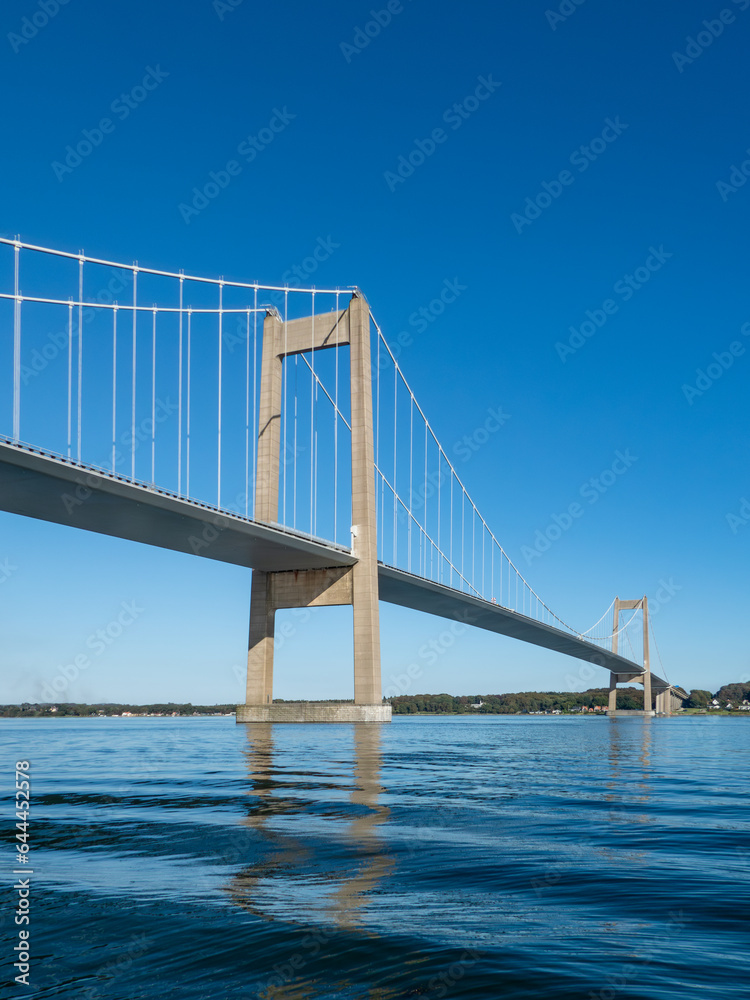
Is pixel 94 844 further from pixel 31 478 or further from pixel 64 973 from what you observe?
pixel 31 478

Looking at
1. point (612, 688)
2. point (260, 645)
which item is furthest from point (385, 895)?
point (612, 688)

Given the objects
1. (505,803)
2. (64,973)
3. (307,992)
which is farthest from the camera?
(505,803)

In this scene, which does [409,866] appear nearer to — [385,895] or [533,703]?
[385,895]

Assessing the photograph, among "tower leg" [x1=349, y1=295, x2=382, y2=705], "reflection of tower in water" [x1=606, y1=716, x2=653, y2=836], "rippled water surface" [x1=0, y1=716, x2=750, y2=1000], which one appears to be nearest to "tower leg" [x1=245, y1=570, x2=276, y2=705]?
"tower leg" [x1=349, y1=295, x2=382, y2=705]

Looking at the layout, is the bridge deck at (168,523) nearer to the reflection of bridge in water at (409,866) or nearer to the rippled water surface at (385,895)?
the reflection of bridge in water at (409,866)

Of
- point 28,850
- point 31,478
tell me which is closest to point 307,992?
point 28,850
